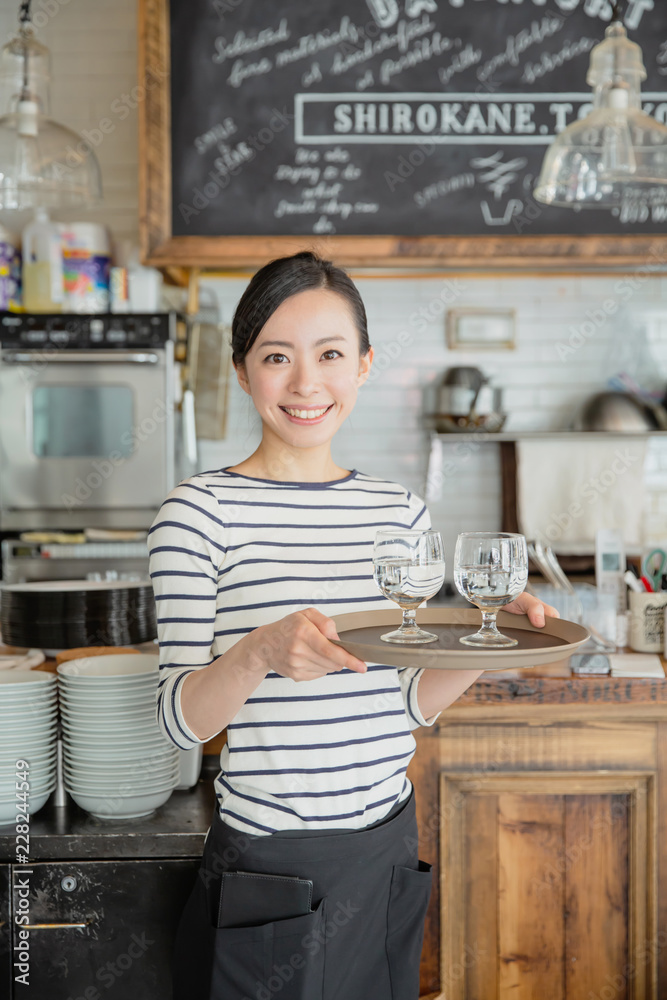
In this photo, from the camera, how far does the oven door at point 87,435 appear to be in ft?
9.62

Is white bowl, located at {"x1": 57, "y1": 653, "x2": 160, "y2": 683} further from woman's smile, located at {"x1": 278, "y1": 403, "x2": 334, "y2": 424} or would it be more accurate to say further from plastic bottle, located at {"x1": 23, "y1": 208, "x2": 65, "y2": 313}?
plastic bottle, located at {"x1": 23, "y1": 208, "x2": 65, "y2": 313}

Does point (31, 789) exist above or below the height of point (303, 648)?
below

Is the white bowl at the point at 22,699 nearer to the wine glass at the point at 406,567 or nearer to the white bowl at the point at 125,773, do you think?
the white bowl at the point at 125,773

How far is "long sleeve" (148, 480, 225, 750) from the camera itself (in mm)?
1052

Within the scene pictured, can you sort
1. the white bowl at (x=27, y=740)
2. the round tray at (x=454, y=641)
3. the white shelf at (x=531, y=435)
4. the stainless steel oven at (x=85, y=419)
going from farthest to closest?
the white shelf at (x=531, y=435) < the stainless steel oven at (x=85, y=419) < the white bowl at (x=27, y=740) < the round tray at (x=454, y=641)

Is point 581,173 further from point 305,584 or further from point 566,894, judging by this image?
point 566,894

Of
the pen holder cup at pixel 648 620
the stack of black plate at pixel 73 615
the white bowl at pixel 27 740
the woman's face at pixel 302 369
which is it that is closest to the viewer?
the woman's face at pixel 302 369

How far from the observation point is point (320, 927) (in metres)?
1.07

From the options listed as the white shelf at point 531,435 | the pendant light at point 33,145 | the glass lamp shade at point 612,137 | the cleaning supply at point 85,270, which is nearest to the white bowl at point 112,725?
the pendant light at point 33,145

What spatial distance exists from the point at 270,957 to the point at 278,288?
0.81 m

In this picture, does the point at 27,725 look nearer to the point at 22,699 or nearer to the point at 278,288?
the point at 22,699

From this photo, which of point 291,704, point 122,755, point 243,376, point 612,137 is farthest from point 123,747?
point 612,137

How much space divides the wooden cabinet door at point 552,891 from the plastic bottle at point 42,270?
2.16 metres

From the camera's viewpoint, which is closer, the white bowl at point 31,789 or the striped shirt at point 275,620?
the striped shirt at point 275,620
